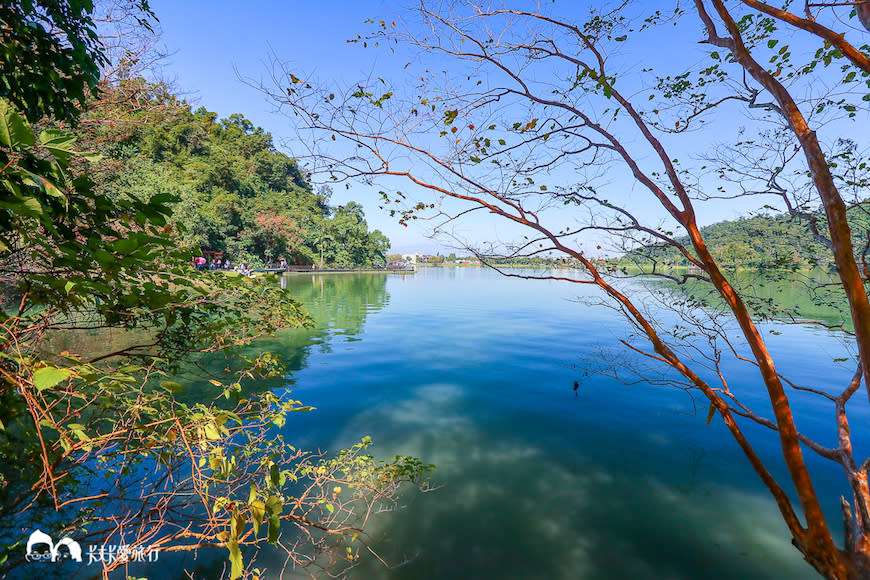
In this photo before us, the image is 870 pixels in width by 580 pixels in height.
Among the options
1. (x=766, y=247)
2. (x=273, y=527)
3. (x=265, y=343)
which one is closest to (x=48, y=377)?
(x=273, y=527)

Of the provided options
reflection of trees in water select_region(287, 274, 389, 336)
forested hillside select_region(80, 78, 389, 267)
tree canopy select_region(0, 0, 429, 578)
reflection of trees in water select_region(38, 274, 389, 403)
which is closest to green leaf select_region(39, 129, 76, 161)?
tree canopy select_region(0, 0, 429, 578)

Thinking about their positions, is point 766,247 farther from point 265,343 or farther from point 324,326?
point 324,326

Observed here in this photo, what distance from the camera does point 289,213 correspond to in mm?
42094

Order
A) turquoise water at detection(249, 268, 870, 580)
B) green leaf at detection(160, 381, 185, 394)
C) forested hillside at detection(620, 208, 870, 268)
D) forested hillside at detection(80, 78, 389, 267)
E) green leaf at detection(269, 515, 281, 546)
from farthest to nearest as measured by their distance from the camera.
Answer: forested hillside at detection(80, 78, 389, 267)
turquoise water at detection(249, 268, 870, 580)
forested hillside at detection(620, 208, 870, 268)
green leaf at detection(160, 381, 185, 394)
green leaf at detection(269, 515, 281, 546)

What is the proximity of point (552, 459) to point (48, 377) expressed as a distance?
5809 millimetres

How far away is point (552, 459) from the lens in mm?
5500

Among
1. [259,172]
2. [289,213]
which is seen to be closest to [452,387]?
[289,213]

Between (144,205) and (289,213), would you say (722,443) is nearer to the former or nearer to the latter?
(144,205)

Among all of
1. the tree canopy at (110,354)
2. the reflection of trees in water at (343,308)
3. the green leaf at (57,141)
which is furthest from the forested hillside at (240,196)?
the green leaf at (57,141)

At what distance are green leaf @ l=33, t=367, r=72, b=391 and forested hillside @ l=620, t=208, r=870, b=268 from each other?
3.84 meters

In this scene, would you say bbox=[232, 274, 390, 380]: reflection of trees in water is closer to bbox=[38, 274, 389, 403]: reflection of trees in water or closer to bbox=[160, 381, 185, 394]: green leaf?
bbox=[38, 274, 389, 403]: reflection of trees in water

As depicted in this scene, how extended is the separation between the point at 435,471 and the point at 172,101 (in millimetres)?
7734

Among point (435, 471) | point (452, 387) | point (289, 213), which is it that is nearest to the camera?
point (435, 471)

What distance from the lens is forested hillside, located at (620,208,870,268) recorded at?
329 cm
